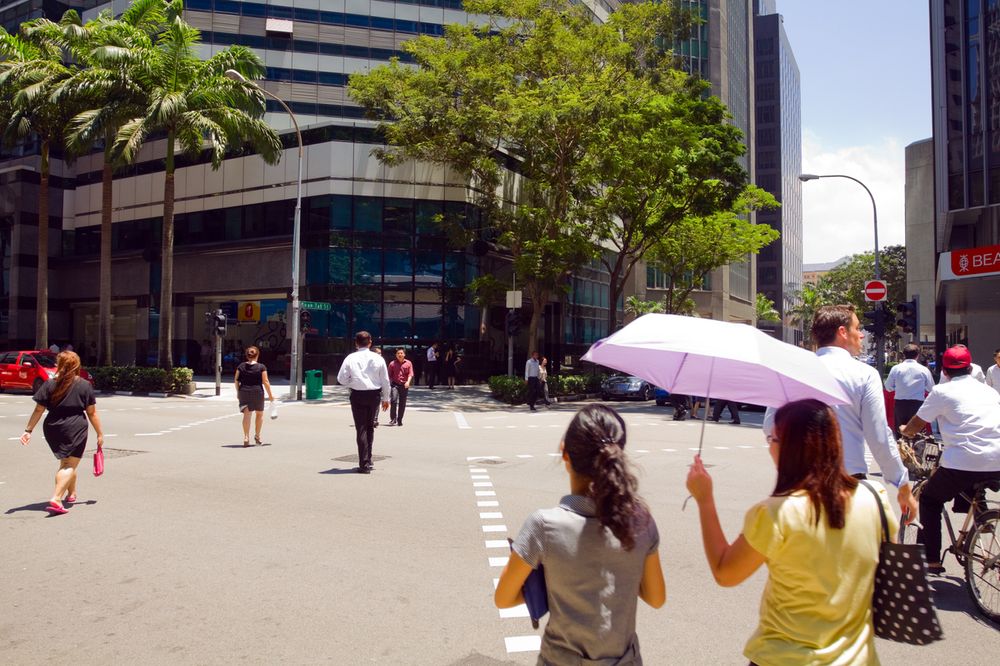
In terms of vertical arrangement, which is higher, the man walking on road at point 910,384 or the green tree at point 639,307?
the green tree at point 639,307

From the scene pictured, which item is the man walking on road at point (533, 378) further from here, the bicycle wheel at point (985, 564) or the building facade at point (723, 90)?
the building facade at point (723, 90)

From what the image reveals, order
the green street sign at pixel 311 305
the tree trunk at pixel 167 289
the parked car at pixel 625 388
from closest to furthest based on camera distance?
the green street sign at pixel 311 305
the tree trunk at pixel 167 289
the parked car at pixel 625 388

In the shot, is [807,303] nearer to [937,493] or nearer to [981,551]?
[937,493]

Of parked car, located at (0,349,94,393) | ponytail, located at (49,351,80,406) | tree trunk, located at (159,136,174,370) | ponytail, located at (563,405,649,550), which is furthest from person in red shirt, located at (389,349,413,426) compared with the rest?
ponytail, located at (563,405,649,550)

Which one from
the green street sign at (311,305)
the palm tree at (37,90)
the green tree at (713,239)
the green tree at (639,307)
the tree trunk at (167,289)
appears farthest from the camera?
the green tree at (639,307)

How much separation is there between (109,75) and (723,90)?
5184cm

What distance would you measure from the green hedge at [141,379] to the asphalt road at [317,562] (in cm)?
1495

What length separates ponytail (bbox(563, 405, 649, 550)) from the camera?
2531 mm

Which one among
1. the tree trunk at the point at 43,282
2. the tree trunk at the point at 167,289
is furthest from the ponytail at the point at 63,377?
the tree trunk at the point at 43,282

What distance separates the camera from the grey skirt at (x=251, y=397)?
14.1 m

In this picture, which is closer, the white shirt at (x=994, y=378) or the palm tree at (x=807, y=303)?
the white shirt at (x=994, y=378)

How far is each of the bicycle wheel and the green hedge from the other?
27134 millimetres

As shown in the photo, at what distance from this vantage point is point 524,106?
2684 cm

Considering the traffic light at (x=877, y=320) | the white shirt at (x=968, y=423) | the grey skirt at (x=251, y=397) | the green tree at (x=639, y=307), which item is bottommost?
the grey skirt at (x=251, y=397)
